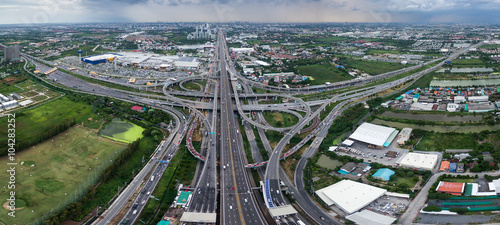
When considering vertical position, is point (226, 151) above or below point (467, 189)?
below

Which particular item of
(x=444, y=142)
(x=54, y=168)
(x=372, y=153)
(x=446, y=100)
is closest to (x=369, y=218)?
(x=372, y=153)

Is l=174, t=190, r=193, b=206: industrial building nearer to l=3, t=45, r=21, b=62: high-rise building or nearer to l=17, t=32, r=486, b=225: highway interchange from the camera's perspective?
l=17, t=32, r=486, b=225: highway interchange

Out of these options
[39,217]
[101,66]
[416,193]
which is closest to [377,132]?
[416,193]

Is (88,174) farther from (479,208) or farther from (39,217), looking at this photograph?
(479,208)

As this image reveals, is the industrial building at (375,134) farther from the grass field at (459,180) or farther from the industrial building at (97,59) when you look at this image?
the industrial building at (97,59)

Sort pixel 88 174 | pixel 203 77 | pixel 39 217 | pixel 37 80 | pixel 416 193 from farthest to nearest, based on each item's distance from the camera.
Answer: pixel 203 77
pixel 37 80
pixel 88 174
pixel 416 193
pixel 39 217

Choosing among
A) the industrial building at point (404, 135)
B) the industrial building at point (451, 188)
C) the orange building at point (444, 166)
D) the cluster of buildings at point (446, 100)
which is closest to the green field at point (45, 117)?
the industrial building at point (404, 135)

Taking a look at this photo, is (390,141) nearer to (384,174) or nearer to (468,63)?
(384,174)
